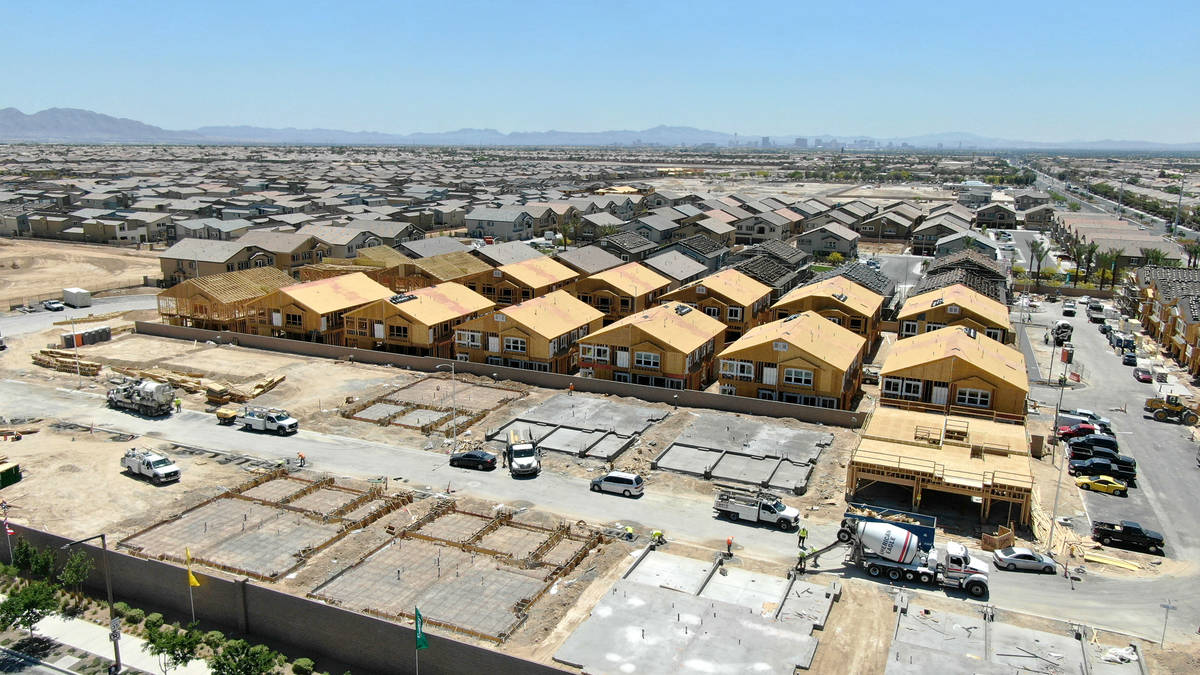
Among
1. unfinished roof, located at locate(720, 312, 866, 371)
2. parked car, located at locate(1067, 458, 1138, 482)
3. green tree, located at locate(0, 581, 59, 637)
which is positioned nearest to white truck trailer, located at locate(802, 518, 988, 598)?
parked car, located at locate(1067, 458, 1138, 482)

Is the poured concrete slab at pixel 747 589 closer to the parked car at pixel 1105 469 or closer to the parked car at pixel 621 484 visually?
the parked car at pixel 621 484

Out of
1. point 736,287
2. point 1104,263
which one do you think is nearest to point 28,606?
point 736,287

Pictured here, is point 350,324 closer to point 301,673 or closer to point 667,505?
point 667,505

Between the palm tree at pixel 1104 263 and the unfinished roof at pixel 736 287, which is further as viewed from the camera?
the palm tree at pixel 1104 263

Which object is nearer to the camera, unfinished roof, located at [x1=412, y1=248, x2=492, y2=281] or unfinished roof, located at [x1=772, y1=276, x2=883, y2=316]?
unfinished roof, located at [x1=772, y1=276, x2=883, y2=316]

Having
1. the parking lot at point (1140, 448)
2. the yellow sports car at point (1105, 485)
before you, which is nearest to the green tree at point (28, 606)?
the parking lot at point (1140, 448)

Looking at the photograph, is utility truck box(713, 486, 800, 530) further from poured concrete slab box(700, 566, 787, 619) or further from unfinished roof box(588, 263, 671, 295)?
unfinished roof box(588, 263, 671, 295)
